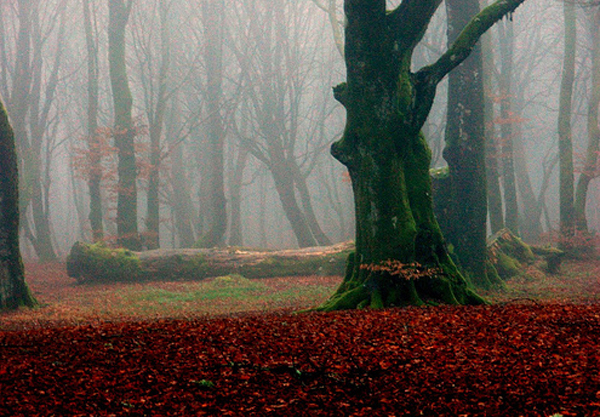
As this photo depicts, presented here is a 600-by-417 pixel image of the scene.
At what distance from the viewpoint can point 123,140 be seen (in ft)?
71.7

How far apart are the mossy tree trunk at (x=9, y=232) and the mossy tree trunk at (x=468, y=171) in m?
10.1

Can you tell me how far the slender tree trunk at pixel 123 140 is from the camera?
70.7ft

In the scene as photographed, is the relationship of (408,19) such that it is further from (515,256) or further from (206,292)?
(515,256)

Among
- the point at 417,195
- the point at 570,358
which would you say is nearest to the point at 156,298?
the point at 417,195

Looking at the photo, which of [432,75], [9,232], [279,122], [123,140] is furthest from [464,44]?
[279,122]

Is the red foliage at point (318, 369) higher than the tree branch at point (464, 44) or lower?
lower

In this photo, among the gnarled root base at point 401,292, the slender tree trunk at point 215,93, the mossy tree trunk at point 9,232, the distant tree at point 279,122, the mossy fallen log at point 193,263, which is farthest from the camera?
the distant tree at point 279,122

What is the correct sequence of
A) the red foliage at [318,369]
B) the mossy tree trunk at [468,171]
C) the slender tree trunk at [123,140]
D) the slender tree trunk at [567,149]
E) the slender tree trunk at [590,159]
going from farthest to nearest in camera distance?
the slender tree trunk at [123,140], the slender tree trunk at [590,159], the slender tree trunk at [567,149], the mossy tree trunk at [468,171], the red foliage at [318,369]

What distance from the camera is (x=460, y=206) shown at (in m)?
12.9

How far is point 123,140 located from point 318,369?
1979 centimetres

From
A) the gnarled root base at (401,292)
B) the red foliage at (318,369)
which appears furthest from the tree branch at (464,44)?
the red foliage at (318,369)

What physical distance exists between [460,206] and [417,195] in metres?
4.49

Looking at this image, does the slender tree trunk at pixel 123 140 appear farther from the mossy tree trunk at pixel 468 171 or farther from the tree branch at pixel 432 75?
the tree branch at pixel 432 75

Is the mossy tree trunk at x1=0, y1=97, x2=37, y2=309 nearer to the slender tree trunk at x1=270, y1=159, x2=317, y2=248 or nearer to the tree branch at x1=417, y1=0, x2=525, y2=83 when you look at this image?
the tree branch at x1=417, y1=0, x2=525, y2=83
